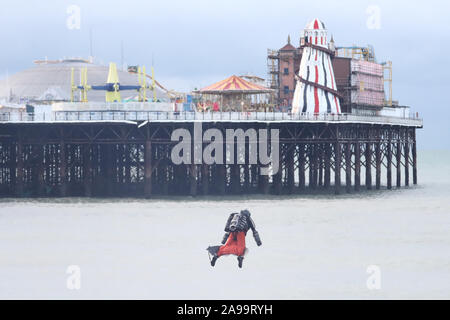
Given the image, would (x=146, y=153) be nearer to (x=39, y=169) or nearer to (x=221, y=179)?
(x=221, y=179)

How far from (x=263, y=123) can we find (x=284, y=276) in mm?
36860

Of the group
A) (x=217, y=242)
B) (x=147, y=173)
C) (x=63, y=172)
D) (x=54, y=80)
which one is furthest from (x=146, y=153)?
(x=54, y=80)

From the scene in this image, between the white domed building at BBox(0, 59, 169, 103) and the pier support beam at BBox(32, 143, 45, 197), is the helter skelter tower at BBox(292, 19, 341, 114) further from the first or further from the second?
the white domed building at BBox(0, 59, 169, 103)

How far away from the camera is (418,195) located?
257 feet

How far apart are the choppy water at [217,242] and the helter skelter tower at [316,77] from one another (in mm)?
12703

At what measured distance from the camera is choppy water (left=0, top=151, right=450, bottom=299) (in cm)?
3491

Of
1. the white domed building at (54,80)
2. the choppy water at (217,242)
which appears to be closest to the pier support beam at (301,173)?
the choppy water at (217,242)

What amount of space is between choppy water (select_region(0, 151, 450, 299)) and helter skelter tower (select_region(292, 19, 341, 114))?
12703 millimetres

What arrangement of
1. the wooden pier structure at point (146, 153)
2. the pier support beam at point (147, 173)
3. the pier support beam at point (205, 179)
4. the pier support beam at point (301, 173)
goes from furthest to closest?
the pier support beam at point (301, 173) < the pier support beam at point (205, 179) < the wooden pier structure at point (146, 153) < the pier support beam at point (147, 173)

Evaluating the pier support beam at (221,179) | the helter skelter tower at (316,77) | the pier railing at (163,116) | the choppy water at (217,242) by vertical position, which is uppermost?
the helter skelter tower at (316,77)

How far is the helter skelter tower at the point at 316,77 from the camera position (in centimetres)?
7981

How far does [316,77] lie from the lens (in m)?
80.4

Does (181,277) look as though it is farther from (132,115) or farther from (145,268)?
(132,115)

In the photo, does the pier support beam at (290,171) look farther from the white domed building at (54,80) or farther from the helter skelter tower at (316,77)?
the white domed building at (54,80)
